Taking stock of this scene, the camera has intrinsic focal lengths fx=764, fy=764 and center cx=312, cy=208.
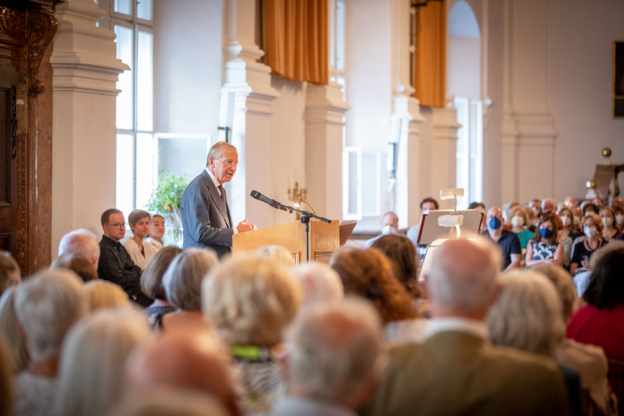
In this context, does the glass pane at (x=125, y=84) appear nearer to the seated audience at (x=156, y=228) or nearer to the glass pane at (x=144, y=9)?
the glass pane at (x=144, y=9)

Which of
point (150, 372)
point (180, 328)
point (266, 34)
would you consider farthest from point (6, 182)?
point (150, 372)

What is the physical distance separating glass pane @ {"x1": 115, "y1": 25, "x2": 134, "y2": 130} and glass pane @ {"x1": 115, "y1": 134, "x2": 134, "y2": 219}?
0.47 feet

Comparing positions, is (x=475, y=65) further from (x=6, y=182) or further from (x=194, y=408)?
(x=194, y=408)

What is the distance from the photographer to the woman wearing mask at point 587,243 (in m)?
7.20

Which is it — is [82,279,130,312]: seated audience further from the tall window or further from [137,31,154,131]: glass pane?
[137,31,154,131]: glass pane

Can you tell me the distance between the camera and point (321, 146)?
30.2ft

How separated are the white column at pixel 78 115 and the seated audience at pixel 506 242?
12.4 ft

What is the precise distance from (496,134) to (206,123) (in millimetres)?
9962

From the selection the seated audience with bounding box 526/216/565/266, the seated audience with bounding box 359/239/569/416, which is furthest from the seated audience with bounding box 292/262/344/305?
the seated audience with bounding box 526/216/565/266

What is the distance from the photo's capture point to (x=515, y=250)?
23.9 feet

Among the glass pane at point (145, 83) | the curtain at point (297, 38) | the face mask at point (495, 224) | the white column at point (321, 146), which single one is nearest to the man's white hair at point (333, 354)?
the face mask at point (495, 224)

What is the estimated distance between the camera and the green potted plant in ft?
22.9

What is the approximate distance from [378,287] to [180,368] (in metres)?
1.44

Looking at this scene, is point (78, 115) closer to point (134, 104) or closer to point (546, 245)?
point (134, 104)
